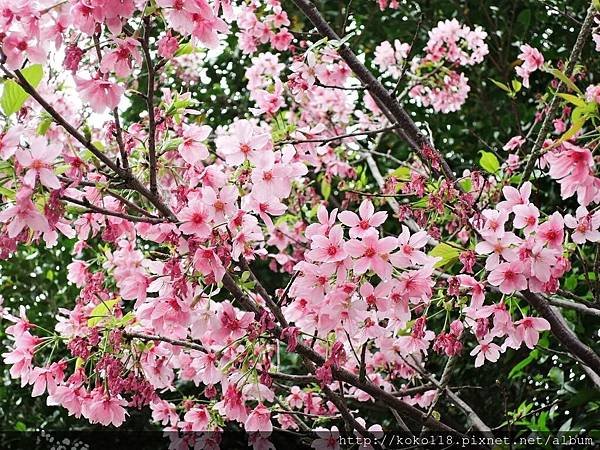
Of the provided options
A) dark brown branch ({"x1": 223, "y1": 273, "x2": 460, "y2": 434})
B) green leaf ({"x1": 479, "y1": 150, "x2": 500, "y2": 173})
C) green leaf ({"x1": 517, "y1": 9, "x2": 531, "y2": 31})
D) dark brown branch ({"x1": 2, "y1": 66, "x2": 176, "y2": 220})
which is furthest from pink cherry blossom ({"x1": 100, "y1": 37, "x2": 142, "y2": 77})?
green leaf ({"x1": 517, "y1": 9, "x2": 531, "y2": 31})

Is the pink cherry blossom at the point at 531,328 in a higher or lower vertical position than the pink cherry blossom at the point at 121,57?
lower

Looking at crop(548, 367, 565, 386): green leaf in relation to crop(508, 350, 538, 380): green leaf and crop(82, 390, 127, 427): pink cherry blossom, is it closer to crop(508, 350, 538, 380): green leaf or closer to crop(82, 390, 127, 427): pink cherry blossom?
crop(508, 350, 538, 380): green leaf

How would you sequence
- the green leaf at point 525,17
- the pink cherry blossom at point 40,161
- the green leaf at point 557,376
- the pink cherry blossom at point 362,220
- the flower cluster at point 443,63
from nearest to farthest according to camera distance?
the pink cherry blossom at point 40,161
the pink cherry blossom at point 362,220
the green leaf at point 557,376
the flower cluster at point 443,63
the green leaf at point 525,17

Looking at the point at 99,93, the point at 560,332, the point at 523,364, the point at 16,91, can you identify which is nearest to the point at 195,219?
the point at 99,93

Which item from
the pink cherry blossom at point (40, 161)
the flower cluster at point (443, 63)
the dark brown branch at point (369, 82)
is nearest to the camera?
the pink cherry blossom at point (40, 161)

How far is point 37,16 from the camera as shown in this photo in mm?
1203

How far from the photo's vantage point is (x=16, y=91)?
132 cm

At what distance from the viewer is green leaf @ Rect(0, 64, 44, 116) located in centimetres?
130

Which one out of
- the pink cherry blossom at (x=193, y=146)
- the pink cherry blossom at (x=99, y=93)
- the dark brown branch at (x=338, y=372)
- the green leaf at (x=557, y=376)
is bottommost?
the dark brown branch at (x=338, y=372)

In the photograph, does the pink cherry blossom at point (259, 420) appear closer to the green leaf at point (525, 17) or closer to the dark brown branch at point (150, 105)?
the dark brown branch at point (150, 105)

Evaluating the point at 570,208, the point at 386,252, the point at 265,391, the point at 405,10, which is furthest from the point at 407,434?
Answer: the point at 405,10

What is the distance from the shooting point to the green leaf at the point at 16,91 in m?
1.30

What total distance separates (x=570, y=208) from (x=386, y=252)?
7.30 ft

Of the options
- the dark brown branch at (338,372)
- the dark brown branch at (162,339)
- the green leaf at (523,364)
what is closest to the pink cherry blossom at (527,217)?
the dark brown branch at (338,372)
